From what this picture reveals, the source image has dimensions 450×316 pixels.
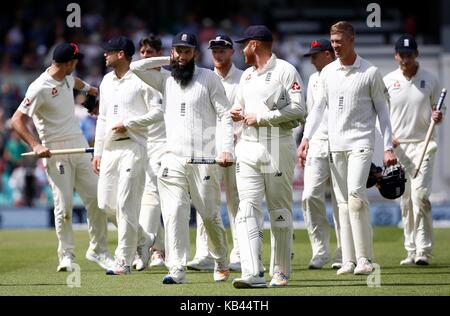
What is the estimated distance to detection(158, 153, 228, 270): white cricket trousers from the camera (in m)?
11.2

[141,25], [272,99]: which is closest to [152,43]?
[272,99]

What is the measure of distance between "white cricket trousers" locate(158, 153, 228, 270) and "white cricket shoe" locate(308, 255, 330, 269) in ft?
7.06

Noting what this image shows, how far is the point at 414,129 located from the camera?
1406 cm

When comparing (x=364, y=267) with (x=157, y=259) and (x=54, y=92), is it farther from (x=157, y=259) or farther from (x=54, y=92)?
(x=54, y=92)

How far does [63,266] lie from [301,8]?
1751 cm

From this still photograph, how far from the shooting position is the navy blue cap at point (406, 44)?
13596 mm

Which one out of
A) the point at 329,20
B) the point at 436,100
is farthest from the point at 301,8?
the point at 436,100

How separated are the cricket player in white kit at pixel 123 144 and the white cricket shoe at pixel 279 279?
7.12ft

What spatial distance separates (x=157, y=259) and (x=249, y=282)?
11.0ft

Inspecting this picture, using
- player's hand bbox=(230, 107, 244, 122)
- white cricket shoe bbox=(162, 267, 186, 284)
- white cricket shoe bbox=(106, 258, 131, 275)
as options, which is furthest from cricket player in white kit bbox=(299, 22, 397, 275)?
white cricket shoe bbox=(106, 258, 131, 275)

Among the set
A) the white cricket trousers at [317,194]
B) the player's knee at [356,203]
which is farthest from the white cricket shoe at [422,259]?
the player's knee at [356,203]

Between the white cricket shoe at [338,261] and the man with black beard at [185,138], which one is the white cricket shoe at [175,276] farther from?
the white cricket shoe at [338,261]

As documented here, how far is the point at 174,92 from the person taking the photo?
1145cm

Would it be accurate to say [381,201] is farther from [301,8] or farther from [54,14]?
[54,14]
